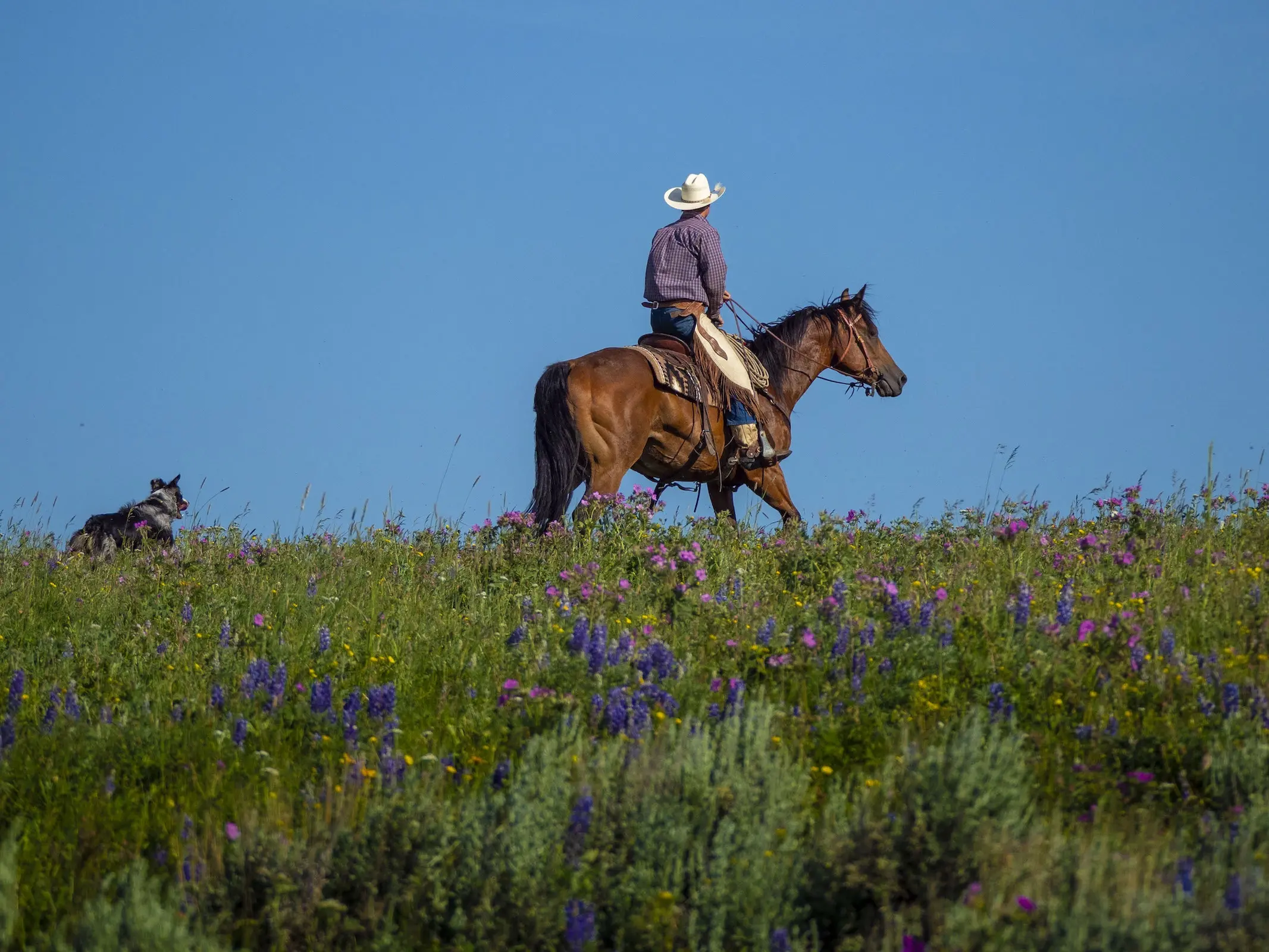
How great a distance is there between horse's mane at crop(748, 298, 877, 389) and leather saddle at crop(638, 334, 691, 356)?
146 cm

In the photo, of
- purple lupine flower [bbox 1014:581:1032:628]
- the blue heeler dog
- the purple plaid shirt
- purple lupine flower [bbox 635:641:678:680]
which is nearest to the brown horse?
the purple plaid shirt

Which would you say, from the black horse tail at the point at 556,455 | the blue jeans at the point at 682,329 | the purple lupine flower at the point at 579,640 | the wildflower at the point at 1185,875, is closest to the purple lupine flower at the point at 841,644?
the purple lupine flower at the point at 579,640

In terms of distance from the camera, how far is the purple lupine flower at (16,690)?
4.98 m

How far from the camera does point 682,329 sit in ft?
36.9

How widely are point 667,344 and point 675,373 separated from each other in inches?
19.5

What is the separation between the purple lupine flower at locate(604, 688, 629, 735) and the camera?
4.31m

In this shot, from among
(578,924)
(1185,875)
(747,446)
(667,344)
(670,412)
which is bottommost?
(578,924)

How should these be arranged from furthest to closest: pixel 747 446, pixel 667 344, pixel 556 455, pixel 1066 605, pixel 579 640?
pixel 747 446 < pixel 667 344 < pixel 556 455 < pixel 1066 605 < pixel 579 640

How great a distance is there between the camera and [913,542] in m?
7.95

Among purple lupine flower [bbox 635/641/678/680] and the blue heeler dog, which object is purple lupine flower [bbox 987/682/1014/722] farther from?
the blue heeler dog

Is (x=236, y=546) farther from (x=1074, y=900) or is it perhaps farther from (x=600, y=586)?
(x=1074, y=900)

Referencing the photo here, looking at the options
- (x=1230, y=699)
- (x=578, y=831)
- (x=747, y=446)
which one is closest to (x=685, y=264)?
(x=747, y=446)

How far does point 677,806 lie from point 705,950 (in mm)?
572

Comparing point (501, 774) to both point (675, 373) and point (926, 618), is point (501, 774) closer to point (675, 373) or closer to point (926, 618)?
point (926, 618)
